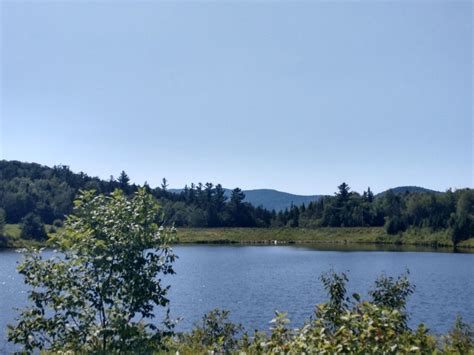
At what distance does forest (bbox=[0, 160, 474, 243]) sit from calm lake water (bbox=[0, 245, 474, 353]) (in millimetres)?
57718

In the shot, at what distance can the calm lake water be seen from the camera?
30631 millimetres

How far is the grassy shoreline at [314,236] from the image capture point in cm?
11817

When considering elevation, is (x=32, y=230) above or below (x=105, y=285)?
below

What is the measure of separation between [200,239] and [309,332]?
399 feet

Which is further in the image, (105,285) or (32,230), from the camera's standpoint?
(32,230)

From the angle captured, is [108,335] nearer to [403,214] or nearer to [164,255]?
Answer: [164,255]

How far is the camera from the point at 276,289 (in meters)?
42.4

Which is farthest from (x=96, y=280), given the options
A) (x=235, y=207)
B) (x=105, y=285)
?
(x=235, y=207)

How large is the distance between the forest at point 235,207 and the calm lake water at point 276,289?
57.7 m

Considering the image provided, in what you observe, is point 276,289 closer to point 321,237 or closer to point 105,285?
point 105,285

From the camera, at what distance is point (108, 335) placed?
29.3 ft

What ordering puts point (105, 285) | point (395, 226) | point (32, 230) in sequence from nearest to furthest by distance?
point (105, 285) < point (32, 230) < point (395, 226)

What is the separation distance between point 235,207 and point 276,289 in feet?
413

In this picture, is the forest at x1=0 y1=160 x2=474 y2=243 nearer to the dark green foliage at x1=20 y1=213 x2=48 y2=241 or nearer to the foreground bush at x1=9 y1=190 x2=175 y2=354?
the dark green foliage at x1=20 y1=213 x2=48 y2=241
